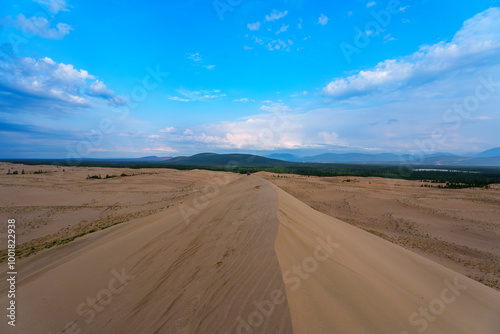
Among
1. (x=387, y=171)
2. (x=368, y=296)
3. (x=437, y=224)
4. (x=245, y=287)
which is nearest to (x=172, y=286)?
(x=245, y=287)

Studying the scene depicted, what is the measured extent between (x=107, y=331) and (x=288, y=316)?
8.21ft

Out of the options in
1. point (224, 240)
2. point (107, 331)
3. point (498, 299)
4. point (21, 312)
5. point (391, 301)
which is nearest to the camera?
point (107, 331)

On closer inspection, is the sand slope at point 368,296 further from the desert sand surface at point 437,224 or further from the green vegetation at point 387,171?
the green vegetation at point 387,171

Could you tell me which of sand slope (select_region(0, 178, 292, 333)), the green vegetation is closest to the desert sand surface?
sand slope (select_region(0, 178, 292, 333))

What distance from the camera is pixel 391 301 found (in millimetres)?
3020

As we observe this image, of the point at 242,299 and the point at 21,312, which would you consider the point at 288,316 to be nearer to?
Result: the point at 242,299

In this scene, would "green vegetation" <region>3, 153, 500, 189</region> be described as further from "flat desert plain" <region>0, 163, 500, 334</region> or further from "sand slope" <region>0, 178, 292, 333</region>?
"sand slope" <region>0, 178, 292, 333</region>

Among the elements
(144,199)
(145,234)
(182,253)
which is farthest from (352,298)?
(144,199)

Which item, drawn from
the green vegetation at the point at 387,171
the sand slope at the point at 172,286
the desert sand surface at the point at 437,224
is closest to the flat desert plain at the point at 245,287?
the sand slope at the point at 172,286

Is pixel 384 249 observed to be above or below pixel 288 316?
below

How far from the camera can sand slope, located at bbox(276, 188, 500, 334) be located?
2.44m

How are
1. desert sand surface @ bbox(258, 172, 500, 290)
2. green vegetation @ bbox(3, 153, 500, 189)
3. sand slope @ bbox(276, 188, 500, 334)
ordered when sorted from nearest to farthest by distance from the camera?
1. sand slope @ bbox(276, 188, 500, 334)
2. desert sand surface @ bbox(258, 172, 500, 290)
3. green vegetation @ bbox(3, 153, 500, 189)

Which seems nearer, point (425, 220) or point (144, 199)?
point (425, 220)

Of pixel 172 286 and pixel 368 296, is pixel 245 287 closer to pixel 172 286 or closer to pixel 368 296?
pixel 172 286
